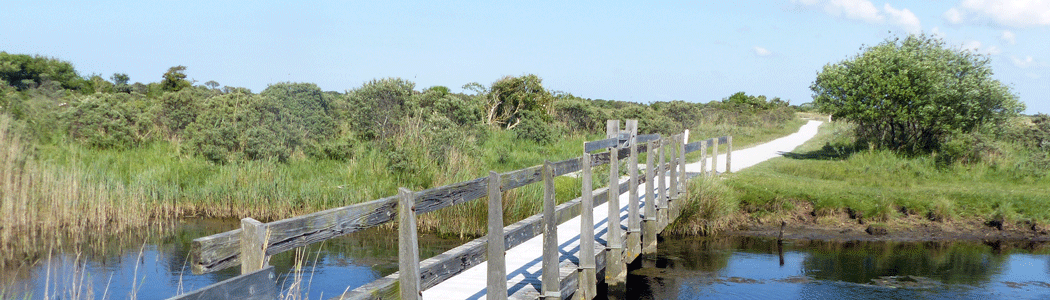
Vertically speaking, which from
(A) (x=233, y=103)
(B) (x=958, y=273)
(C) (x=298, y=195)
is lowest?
(B) (x=958, y=273)

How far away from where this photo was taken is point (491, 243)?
198 inches

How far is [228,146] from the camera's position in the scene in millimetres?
16719

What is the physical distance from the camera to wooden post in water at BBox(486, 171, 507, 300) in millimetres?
4949

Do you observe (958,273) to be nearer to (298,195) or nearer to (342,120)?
(298,195)

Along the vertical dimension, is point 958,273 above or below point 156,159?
below

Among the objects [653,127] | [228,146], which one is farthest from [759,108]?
[228,146]

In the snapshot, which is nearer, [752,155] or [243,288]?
[243,288]

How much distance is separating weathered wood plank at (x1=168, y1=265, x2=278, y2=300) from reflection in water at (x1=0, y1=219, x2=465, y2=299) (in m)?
4.90

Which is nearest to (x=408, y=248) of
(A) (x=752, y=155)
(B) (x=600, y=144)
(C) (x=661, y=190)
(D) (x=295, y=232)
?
(D) (x=295, y=232)

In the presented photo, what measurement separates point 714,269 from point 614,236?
11.7ft

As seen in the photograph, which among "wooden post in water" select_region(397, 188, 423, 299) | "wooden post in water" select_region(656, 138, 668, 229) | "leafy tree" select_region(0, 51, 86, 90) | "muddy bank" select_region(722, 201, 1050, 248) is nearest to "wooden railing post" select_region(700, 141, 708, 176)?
"muddy bank" select_region(722, 201, 1050, 248)

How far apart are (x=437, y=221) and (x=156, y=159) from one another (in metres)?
8.25

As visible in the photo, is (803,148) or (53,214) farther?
(803,148)

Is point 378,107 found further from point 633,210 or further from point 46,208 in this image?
point 633,210
